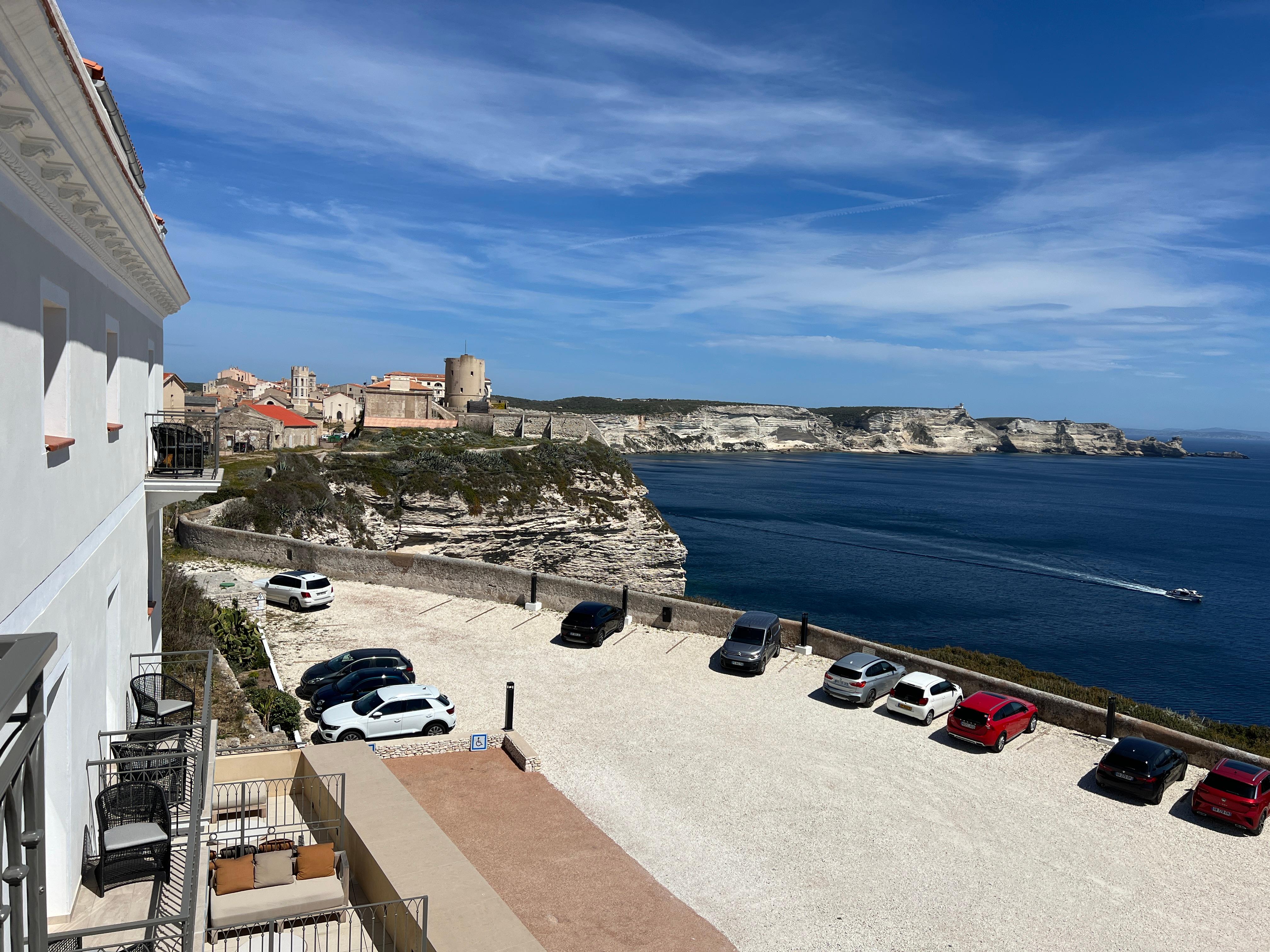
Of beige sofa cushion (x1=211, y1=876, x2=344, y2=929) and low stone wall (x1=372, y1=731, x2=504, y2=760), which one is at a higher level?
beige sofa cushion (x1=211, y1=876, x2=344, y2=929)

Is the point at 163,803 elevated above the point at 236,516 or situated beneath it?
elevated above

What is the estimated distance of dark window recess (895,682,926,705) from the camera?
1842cm

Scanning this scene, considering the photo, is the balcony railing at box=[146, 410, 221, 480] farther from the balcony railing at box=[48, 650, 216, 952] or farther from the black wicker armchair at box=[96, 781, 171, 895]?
the black wicker armchair at box=[96, 781, 171, 895]

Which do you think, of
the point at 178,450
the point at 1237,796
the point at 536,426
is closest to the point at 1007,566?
the point at 536,426

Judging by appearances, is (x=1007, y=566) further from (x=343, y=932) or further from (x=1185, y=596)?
(x=343, y=932)

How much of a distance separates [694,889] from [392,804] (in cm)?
469

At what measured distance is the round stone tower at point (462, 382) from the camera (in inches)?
3674

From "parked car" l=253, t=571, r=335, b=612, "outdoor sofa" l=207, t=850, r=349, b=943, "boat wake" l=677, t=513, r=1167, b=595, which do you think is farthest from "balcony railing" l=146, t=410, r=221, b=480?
"boat wake" l=677, t=513, r=1167, b=595

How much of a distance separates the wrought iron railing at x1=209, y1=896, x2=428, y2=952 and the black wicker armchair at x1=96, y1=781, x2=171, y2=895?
2.15 metres

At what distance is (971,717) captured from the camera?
1708cm

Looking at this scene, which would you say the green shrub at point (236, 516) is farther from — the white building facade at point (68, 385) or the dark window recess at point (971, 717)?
the dark window recess at point (971, 717)

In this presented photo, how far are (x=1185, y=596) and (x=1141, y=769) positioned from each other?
5334 cm

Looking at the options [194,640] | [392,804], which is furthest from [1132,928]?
[194,640]

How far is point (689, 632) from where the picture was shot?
2448 cm
